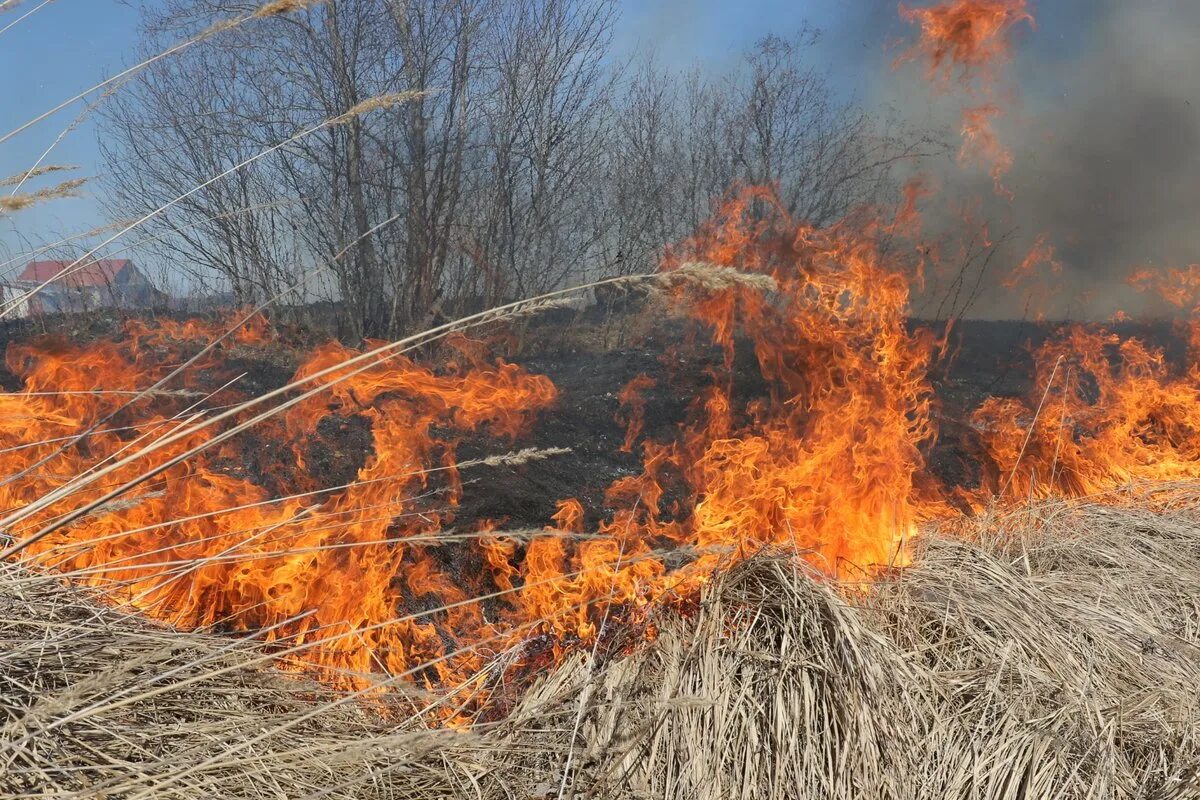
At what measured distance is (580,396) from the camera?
5992 mm

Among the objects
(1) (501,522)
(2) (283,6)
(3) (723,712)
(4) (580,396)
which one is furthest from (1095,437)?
(2) (283,6)

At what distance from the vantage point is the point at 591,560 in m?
3.14

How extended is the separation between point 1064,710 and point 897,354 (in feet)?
9.60

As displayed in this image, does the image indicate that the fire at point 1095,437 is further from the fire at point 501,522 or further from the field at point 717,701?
the field at point 717,701

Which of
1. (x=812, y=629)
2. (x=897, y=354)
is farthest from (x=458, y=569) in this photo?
(x=897, y=354)

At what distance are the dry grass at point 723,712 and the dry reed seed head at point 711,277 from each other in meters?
0.78

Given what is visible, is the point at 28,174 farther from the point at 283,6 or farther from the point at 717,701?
the point at 717,701

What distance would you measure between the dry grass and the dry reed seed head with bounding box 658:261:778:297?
779 millimetres

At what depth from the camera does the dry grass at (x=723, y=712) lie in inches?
65.5

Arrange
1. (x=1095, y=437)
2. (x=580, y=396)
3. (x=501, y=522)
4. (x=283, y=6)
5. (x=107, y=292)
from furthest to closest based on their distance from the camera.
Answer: (x=107, y=292)
(x=1095, y=437)
(x=580, y=396)
(x=501, y=522)
(x=283, y=6)

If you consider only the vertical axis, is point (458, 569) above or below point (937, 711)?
above

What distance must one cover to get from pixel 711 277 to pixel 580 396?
172 inches

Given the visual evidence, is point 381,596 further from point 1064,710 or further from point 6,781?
point 1064,710

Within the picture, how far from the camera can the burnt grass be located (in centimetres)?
407
